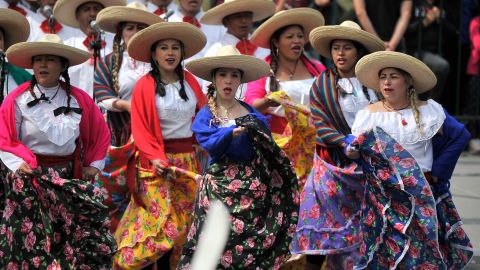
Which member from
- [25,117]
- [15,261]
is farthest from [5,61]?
[15,261]

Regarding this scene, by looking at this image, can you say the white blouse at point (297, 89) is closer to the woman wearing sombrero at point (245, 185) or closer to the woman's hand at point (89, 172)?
the woman wearing sombrero at point (245, 185)

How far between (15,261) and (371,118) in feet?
8.19

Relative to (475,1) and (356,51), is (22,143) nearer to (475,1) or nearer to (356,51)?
(356,51)

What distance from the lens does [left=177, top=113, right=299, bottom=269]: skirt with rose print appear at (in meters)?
7.95

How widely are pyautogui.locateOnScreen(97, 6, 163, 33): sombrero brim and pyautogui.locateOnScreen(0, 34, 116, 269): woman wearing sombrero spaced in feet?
4.79

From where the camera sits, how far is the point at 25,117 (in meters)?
8.10

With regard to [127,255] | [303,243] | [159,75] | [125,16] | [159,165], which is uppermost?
[125,16]

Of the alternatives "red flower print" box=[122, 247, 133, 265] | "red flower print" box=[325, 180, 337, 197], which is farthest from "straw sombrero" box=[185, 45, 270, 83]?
"red flower print" box=[122, 247, 133, 265]

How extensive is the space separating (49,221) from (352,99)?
2305mm

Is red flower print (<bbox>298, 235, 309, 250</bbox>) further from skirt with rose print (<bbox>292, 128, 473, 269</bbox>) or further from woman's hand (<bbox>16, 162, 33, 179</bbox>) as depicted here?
woman's hand (<bbox>16, 162, 33, 179</bbox>)

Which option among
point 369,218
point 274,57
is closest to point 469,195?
point 274,57

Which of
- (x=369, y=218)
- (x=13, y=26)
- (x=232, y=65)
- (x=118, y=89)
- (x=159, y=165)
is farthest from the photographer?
(x=118, y=89)

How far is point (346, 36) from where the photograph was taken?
887 cm

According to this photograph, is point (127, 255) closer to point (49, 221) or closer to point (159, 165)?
point (159, 165)
